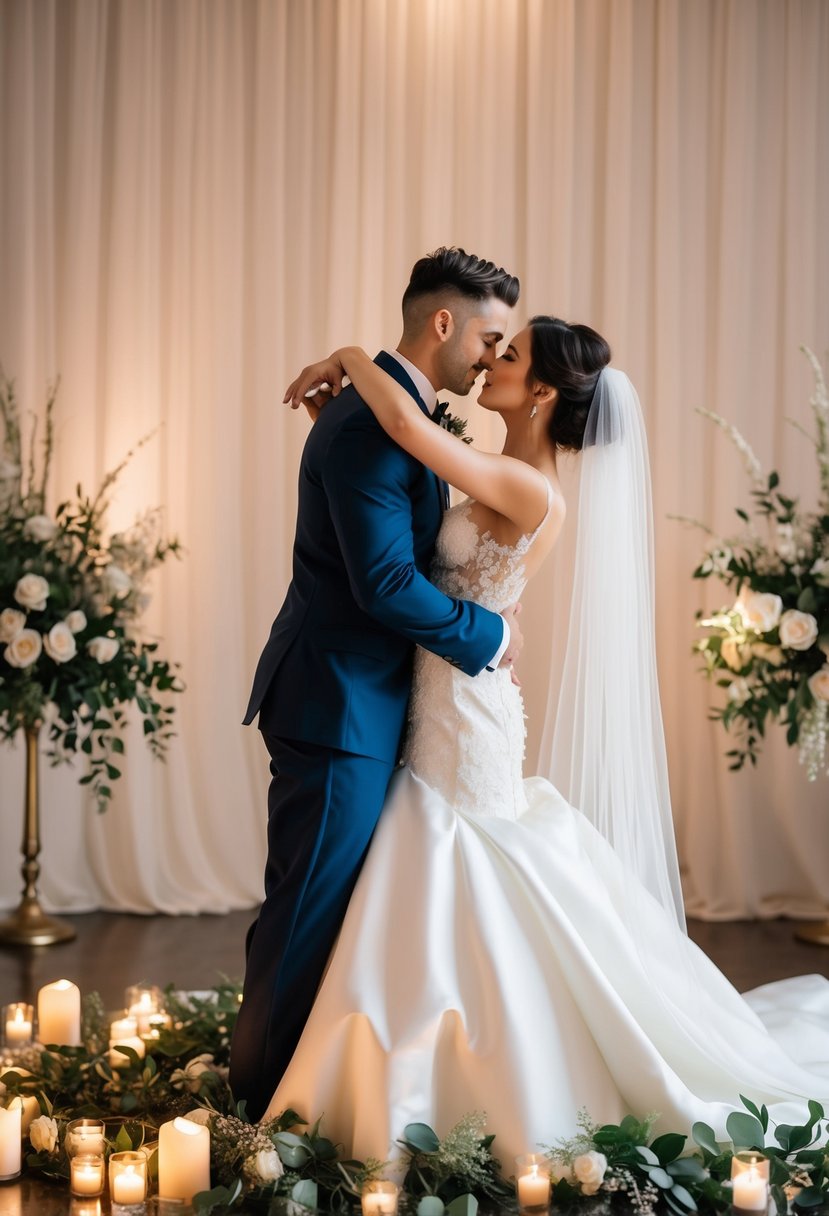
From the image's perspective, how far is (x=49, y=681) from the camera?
14.9ft

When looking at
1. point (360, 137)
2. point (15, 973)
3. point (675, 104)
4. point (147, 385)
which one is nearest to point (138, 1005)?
point (15, 973)

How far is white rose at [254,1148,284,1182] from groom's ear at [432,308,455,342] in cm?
174

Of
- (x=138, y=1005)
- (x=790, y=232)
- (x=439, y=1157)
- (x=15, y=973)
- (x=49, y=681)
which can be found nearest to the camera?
(x=439, y=1157)

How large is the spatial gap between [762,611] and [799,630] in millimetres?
142

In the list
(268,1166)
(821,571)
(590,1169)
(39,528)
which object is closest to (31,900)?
(39,528)

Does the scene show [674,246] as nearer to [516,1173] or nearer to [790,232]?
[790,232]

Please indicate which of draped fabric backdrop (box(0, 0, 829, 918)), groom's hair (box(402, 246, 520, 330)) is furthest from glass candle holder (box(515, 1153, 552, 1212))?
draped fabric backdrop (box(0, 0, 829, 918))

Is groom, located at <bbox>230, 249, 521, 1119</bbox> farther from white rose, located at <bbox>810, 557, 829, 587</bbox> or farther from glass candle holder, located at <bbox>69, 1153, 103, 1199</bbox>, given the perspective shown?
white rose, located at <bbox>810, 557, 829, 587</bbox>

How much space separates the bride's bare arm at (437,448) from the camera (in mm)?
2645

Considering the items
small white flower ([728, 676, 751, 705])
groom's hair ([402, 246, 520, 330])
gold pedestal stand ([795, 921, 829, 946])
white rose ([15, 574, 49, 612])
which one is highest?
groom's hair ([402, 246, 520, 330])

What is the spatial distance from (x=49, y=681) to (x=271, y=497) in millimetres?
1229

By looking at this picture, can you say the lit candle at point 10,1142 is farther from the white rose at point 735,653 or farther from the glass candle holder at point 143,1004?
the white rose at point 735,653

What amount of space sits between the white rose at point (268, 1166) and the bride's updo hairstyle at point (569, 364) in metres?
1.69

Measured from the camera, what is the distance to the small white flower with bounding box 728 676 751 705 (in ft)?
14.9
